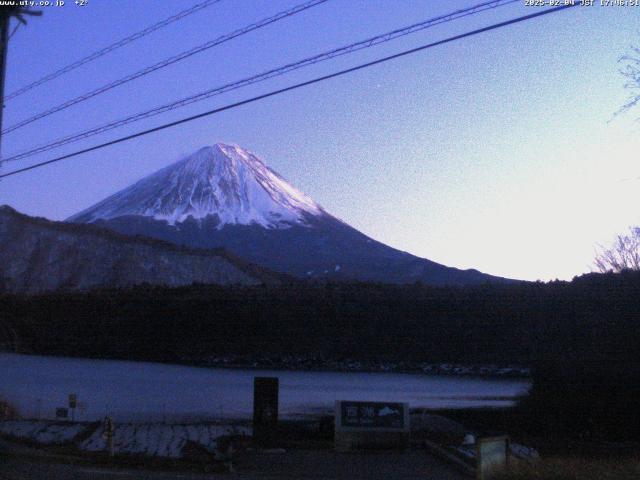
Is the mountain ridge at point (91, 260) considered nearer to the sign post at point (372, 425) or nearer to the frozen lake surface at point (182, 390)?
the frozen lake surface at point (182, 390)

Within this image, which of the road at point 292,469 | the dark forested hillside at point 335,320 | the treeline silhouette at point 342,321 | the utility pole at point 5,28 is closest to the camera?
the utility pole at point 5,28

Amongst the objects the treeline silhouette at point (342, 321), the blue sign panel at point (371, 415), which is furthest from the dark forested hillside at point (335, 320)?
the blue sign panel at point (371, 415)

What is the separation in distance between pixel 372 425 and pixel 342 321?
32677mm

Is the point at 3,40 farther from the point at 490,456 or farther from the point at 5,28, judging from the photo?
the point at 490,456

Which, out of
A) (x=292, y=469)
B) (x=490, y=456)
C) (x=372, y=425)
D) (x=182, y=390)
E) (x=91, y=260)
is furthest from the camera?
(x=91, y=260)

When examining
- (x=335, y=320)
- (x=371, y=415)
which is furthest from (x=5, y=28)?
(x=335, y=320)

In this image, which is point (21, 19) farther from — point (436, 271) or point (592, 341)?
point (436, 271)

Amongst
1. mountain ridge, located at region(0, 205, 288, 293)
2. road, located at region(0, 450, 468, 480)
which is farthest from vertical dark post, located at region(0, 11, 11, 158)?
mountain ridge, located at region(0, 205, 288, 293)

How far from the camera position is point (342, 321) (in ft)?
177

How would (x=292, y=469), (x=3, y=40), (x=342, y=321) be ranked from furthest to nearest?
(x=342, y=321) → (x=292, y=469) → (x=3, y=40)

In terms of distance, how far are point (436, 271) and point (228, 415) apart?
225 feet

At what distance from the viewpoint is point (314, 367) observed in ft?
160

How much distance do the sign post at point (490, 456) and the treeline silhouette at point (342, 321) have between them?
2883 cm

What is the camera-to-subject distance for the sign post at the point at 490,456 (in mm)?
11250
